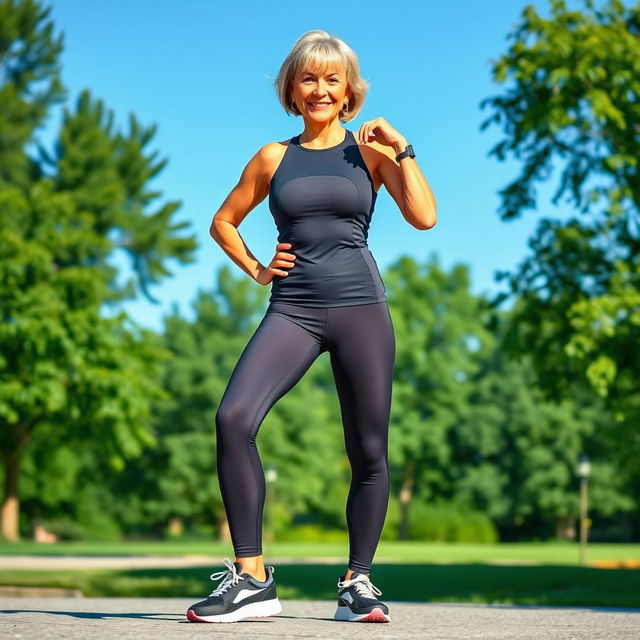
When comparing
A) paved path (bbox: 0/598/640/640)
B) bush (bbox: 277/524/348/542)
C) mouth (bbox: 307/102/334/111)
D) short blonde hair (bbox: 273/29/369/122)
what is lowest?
bush (bbox: 277/524/348/542)

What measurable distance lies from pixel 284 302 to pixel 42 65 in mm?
39674

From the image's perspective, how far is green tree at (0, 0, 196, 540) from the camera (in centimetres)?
3222

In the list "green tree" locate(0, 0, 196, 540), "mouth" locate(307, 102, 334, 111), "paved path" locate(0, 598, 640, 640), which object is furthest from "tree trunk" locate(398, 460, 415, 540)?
"mouth" locate(307, 102, 334, 111)

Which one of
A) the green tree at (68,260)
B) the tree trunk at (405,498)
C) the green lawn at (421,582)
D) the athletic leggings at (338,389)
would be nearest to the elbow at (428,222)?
the athletic leggings at (338,389)

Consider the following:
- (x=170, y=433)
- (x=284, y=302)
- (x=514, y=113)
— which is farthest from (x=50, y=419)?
(x=284, y=302)

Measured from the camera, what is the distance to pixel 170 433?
4906 centimetres

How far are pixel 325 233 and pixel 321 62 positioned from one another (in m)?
0.75

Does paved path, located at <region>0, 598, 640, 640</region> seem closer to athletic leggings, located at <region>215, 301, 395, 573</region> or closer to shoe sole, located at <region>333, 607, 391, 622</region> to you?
shoe sole, located at <region>333, 607, 391, 622</region>

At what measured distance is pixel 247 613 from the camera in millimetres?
4289

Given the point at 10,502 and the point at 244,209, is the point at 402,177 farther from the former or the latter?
the point at 10,502

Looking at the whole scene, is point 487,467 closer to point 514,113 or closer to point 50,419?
→ point 50,419

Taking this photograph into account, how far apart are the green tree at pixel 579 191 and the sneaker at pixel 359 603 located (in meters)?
10.5

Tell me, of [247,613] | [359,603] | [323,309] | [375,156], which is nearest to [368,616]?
[359,603]

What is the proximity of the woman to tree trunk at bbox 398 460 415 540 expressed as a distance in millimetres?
48801
